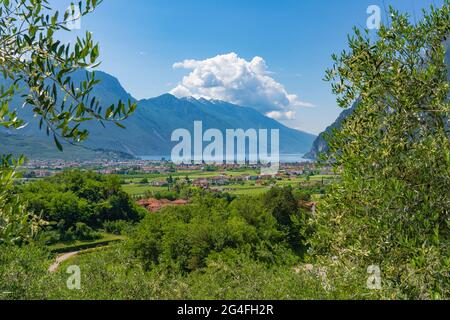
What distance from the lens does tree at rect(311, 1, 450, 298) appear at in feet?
26.2

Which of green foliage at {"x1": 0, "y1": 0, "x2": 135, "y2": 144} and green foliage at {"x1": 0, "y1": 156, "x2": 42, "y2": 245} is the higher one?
green foliage at {"x1": 0, "y1": 0, "x2": 135, "y2": 144}

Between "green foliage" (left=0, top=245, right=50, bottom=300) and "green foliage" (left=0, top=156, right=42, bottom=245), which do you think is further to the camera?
"green foliage" (left=0, top=245, right=50, bottom=300)

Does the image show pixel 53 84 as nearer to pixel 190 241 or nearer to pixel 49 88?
pixel 49 88

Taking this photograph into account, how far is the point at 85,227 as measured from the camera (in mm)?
73062

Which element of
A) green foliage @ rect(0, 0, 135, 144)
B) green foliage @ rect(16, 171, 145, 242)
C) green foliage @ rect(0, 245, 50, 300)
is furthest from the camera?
green foliage @ rect(16, 171, 145, 242)

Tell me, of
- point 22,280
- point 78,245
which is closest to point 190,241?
point 22,280

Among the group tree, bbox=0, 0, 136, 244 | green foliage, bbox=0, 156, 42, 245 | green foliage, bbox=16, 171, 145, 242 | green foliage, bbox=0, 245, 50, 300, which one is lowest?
green foliage, bbox=16, 171, 145, 242

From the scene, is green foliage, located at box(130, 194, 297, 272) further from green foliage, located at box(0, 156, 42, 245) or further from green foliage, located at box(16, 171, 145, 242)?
green foliage, located at box(0, 156, 42, 245)

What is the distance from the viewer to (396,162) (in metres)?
9.32

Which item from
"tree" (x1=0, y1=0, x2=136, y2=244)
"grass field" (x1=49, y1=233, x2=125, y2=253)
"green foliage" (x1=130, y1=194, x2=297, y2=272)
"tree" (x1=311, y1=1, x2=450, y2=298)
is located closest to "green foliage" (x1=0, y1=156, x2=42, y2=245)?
"tree" (x1=0, y1=0, x2=136, y2=244)

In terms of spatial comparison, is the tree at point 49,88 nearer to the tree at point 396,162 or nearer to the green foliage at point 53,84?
the green foliage at point 53,84

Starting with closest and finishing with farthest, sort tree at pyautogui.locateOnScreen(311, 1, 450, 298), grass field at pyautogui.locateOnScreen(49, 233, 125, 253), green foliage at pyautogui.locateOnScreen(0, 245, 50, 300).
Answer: tree at pyautogui.locateOnScreen(311, 1, 450, 298) → green foliage at pyautogui.locateOnScreen(0, 245, 50, 300) → grass field at pyautogui.locateOnScreen(49, 233, 125, 253)

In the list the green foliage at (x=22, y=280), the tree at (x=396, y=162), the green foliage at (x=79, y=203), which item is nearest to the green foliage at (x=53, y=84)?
the tree at (x=396, y=162)
